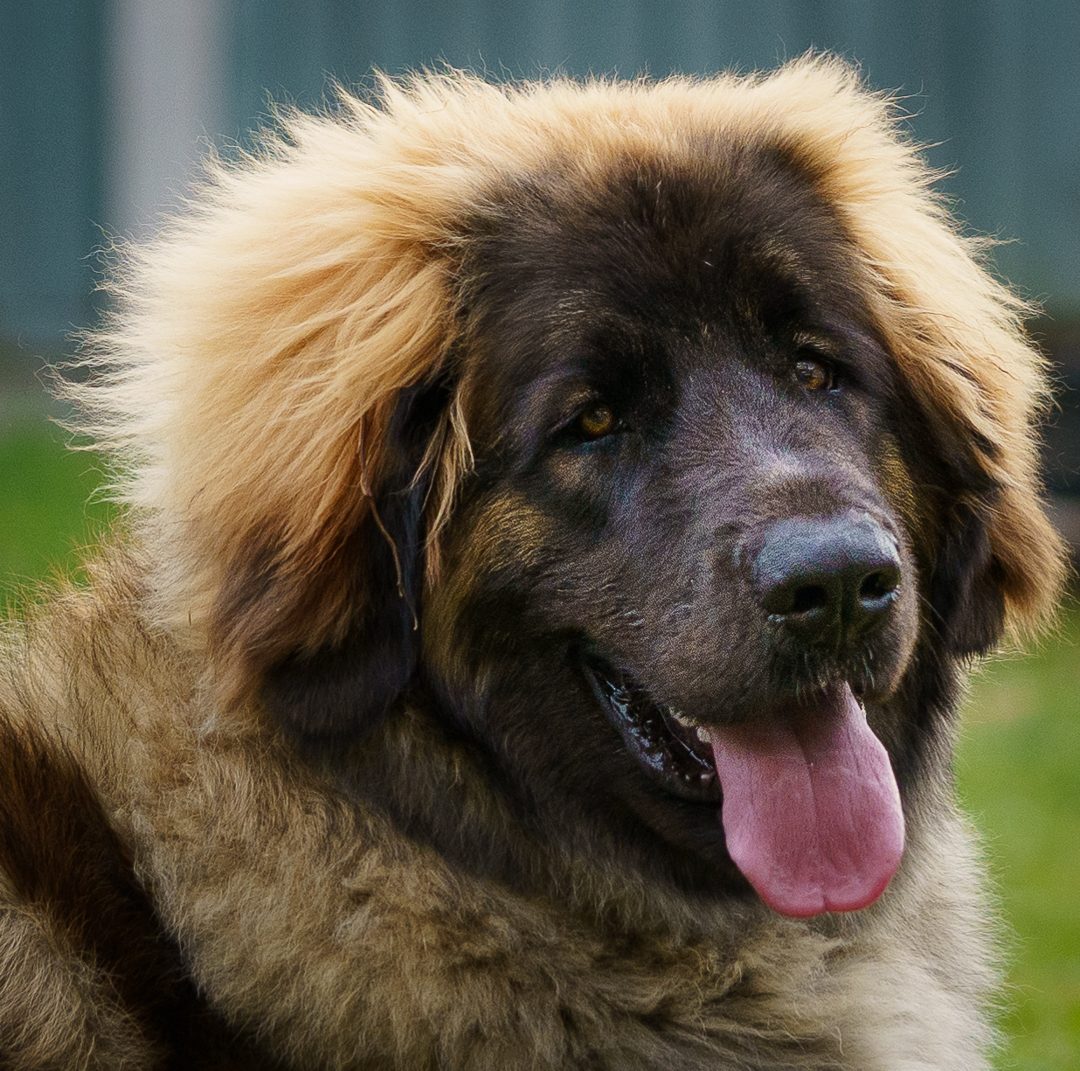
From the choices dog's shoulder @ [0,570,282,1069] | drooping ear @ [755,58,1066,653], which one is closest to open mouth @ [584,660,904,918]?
drooping ear @ [755,58,1066,653]

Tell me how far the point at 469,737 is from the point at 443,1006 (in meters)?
0.49

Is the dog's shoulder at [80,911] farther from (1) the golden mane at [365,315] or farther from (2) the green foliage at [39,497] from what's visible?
(2) the green foliage at [39,497]

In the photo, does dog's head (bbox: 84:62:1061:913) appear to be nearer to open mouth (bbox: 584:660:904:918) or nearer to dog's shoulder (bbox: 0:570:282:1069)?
open mouth (bbox: 584:660:904:918)

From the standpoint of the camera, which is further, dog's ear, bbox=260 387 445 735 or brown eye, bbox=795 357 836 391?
brown eye, bbox=795 357 836 391

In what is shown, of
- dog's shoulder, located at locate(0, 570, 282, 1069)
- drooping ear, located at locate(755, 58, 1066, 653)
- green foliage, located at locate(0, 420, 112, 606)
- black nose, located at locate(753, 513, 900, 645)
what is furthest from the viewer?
green foliage, located at locate(0, 420, 112, 606)

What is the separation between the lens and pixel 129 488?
359 centimetres

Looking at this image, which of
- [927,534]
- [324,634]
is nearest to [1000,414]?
[927,534]

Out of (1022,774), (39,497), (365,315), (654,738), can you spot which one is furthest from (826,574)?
(39,497)

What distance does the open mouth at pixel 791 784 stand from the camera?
118 inches

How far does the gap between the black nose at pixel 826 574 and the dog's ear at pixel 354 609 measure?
674 mm

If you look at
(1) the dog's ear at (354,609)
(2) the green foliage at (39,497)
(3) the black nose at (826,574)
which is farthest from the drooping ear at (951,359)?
(2) the green foliage at (39,497)

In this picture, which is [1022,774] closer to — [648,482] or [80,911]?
[648,482]

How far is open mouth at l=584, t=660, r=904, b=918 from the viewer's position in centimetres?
300

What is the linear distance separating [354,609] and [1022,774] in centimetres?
469
